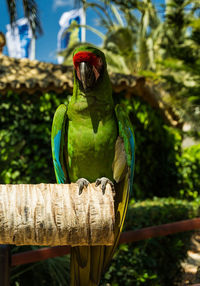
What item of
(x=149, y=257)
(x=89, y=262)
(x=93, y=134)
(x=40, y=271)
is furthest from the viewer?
(x=149, y=257)

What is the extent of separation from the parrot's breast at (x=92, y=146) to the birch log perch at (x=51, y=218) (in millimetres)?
891

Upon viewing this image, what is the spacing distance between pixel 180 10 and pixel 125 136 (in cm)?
470

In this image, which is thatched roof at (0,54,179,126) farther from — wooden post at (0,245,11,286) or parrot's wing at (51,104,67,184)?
wooden post at (0,245,11,286)

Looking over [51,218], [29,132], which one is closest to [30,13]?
[29,132]

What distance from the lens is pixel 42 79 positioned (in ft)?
15.9

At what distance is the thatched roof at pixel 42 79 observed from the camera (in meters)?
4.76

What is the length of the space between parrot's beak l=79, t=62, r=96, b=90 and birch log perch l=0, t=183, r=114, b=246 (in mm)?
839

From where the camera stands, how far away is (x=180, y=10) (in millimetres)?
5715

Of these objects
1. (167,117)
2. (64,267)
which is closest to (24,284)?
(64,267)

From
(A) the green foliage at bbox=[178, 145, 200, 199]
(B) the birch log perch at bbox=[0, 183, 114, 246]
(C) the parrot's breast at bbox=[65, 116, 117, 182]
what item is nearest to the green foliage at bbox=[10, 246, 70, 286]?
(C) the parrot's breast at bbox=[65, 116, 117, 182]

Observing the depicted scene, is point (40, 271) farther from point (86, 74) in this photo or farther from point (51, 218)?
point (51, 218)

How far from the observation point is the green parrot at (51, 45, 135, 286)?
164 centimetres

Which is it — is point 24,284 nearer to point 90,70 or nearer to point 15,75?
point 90,70

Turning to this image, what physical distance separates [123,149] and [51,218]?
41.8 inches
